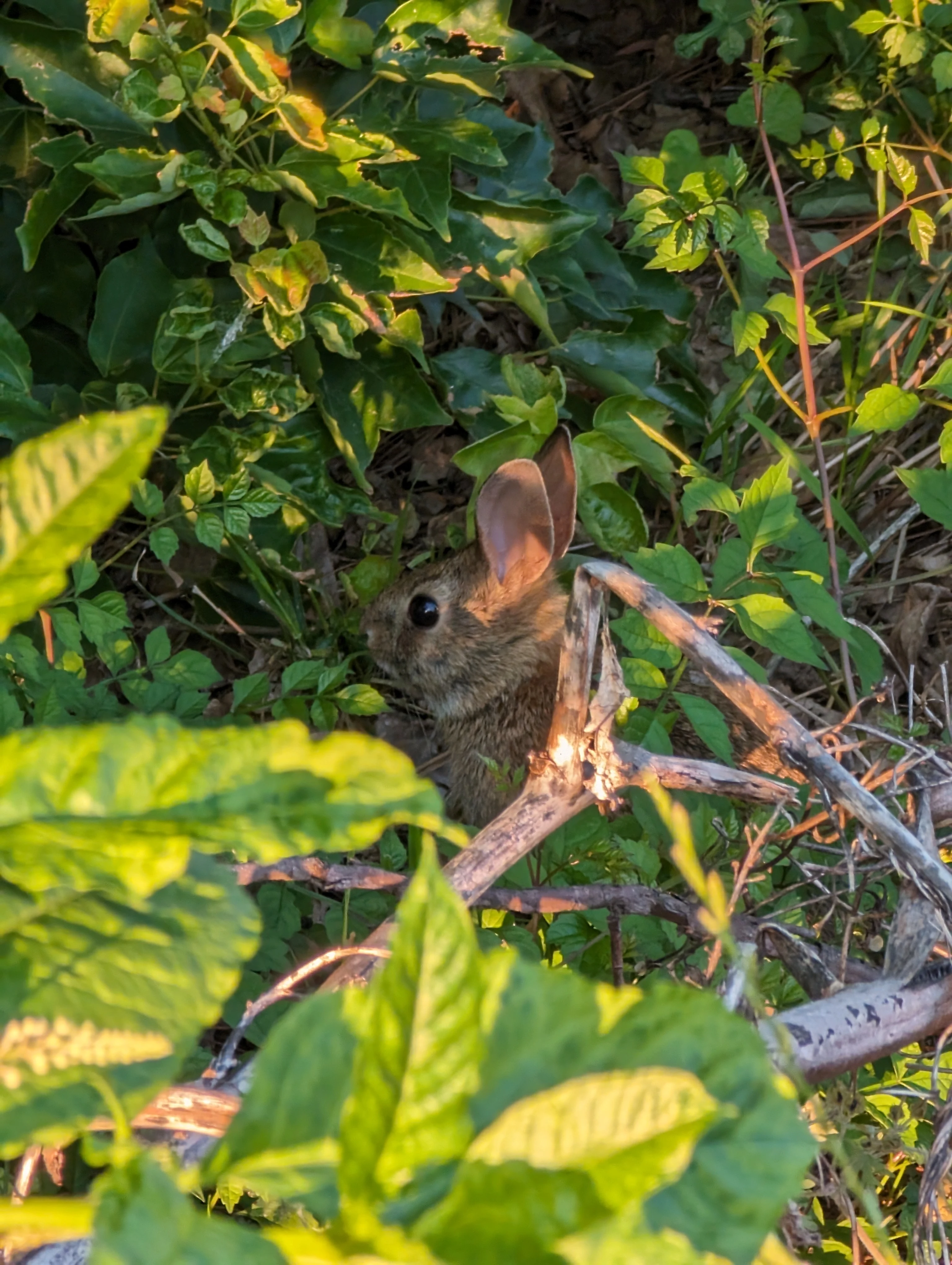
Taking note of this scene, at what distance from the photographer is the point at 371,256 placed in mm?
3047

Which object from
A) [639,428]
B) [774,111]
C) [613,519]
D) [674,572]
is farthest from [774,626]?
[774,111]

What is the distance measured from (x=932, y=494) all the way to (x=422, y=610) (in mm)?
1940

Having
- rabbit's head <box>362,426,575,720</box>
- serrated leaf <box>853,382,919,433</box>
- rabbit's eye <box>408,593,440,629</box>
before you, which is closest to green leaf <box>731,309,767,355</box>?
serrated leaf <box>853,382,919,433</box>

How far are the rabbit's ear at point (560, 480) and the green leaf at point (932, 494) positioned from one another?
1088 millimetres

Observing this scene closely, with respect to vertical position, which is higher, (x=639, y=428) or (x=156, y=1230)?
(x=156, y=1230)

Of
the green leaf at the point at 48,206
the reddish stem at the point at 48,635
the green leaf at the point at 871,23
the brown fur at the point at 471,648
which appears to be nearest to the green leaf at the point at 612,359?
the brown fur at the point at 471,648

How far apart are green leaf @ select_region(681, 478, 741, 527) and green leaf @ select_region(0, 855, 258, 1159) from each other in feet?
6.97

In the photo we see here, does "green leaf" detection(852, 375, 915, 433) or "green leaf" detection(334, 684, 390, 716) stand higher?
"green leaf" detection(852, 375, 915, 433)

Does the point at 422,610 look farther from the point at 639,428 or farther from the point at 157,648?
the point at 157,648

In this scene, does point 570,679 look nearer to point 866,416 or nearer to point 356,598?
point 866,416

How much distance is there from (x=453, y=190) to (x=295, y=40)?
0.60 m

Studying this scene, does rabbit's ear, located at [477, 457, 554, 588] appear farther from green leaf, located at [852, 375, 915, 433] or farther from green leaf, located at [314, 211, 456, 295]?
green leaf, located at [852, 375, 915, 433]

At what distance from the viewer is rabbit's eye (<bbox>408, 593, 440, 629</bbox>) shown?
14.2 ft

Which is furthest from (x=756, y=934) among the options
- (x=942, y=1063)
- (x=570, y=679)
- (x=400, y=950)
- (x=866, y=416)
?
(x=866, y=416)
